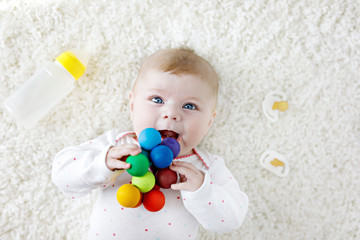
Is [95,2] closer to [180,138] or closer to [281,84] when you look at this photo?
[180,138]

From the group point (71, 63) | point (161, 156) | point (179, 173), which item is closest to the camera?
point (161, 156)

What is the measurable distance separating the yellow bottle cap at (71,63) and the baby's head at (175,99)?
0.72 ft

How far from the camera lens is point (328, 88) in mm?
1244

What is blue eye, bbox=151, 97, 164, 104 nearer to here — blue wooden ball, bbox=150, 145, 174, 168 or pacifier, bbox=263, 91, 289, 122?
blue wooden ball, bbox=150, 145, 174, 168

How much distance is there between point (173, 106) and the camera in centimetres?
98

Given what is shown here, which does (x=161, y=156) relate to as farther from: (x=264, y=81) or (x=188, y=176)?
(x=264, y=81)

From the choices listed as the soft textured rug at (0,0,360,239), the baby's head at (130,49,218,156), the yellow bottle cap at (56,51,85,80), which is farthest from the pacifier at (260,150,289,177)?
the yellow bottle cap at (56,51,85,80)

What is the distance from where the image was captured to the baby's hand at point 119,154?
82 cm

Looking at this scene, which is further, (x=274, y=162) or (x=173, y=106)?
(x=274, y=162)

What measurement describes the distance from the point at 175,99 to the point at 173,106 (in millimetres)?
24

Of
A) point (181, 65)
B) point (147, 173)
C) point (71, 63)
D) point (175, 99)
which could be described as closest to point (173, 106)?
point (175, 99)

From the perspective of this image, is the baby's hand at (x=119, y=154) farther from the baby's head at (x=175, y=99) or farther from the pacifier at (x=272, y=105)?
the pacifier at (x=272, y=105)

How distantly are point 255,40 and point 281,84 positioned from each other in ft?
0.62

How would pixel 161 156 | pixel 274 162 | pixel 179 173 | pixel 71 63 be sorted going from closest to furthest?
1. pixel 161 156
2. pixel 179 173
3. pixel 71 63
4. pixel 274 162
